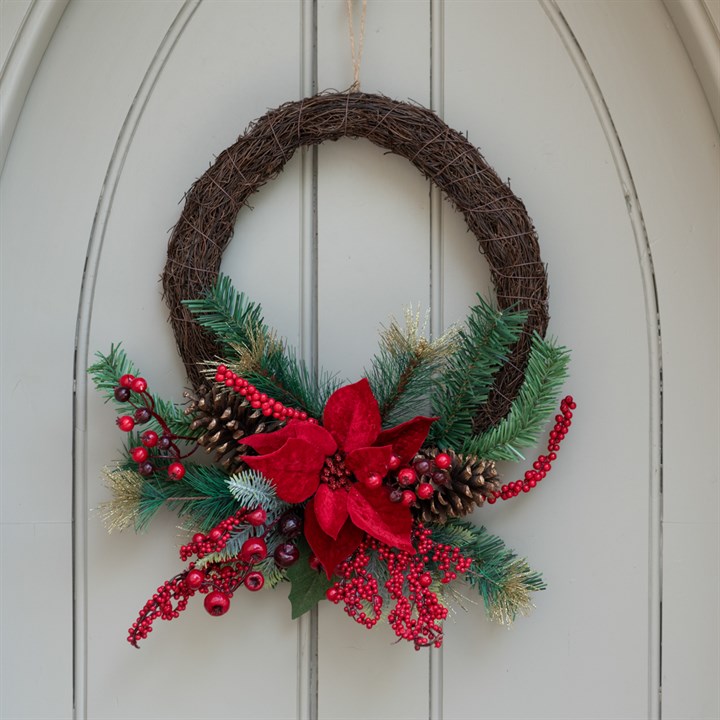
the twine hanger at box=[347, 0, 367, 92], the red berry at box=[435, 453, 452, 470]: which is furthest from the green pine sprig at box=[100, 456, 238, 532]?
the twine hanger at box=[347, 0, 367, 92]

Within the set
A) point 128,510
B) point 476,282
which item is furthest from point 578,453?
point 128,510

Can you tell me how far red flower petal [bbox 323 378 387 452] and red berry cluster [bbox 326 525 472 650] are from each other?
0.35 feet

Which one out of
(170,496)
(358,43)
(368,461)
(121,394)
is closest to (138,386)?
(121,394)

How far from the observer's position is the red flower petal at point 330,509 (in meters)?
0.65

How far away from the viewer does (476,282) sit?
0.77 meters

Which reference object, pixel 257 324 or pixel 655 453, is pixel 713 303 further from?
pixel 257 324

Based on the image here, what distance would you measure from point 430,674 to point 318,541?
24cm

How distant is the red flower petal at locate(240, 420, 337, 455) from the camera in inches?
25.5

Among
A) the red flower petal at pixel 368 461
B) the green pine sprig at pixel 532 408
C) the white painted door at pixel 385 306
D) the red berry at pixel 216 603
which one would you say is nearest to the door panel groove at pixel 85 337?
the white painted door at pixel 385 306

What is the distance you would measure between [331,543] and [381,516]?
0.19 feet

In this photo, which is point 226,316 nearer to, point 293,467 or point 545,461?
point 293,467

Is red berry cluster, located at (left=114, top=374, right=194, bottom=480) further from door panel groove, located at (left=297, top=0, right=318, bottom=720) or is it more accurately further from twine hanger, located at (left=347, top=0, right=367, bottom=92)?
twine hanger, located at (left=347, top=0, right=367, bottom=92)

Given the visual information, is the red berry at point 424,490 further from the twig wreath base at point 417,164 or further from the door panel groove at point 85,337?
the door panel groove at point 85,337

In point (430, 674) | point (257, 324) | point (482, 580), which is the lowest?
point (430, 674)
